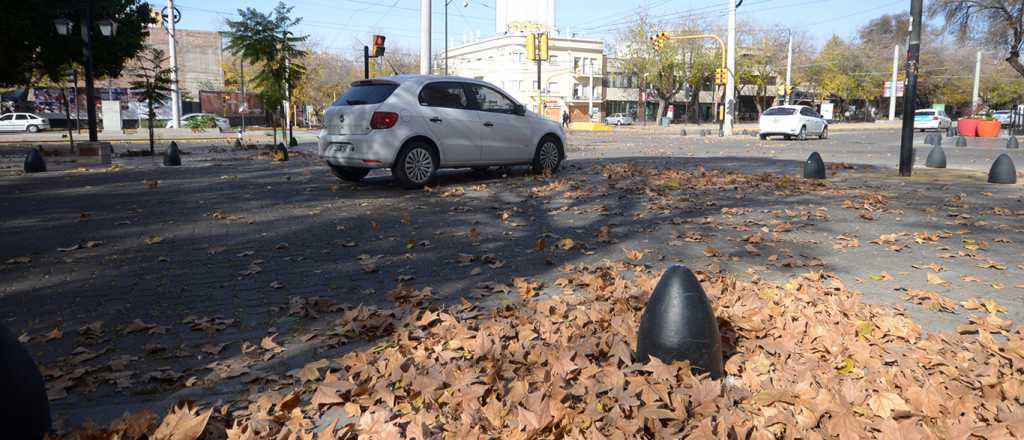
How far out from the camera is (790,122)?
99.3ft

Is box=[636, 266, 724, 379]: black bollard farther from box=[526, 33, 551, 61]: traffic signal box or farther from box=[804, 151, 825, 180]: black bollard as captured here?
box=[526, 33, 551, 61]: traffic signal box

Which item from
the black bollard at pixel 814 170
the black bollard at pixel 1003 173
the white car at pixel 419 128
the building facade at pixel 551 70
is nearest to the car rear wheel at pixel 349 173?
the white car at pixel 419 128

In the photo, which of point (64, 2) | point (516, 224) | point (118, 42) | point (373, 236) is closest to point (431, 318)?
point (373, 236)

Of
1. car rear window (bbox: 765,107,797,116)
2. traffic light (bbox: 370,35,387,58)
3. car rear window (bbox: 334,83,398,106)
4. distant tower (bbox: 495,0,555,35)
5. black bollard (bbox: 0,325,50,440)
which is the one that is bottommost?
black bollard (bbox: 0,325,50,440)

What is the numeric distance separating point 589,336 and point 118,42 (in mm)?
25619

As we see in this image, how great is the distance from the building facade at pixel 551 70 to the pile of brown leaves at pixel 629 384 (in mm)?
67358

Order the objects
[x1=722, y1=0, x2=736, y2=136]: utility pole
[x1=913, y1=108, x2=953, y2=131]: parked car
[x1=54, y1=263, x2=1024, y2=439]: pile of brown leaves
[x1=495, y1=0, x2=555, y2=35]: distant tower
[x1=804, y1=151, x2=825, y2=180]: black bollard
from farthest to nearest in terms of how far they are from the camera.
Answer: [x1=495, y1=0, x2=555, y2=35]: distant tower → [x1=913, y1=108, x2=953, y2=131]: parked car → [x1=722, y1=0, x2=736, y2=136]: utility pole → [x1=804, y1=151, x2=825, y2=180]: black bollard → [x1=54, y1=263, x2=1024, y2=439]: pile of brown leaves

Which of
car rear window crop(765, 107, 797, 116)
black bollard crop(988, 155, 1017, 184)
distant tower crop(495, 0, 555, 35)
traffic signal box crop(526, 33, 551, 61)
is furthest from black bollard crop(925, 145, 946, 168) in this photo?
distant tower crop(495, 0, 555, 35)

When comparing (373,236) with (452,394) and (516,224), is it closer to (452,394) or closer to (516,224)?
(516,224)

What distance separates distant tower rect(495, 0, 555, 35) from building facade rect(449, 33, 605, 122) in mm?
2333

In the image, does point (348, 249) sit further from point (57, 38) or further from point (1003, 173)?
point (57, 38)

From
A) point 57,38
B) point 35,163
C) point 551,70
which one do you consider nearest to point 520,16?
point 551,70

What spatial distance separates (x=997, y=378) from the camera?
3.18 meters

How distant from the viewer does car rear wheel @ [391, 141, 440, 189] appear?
9.95m
